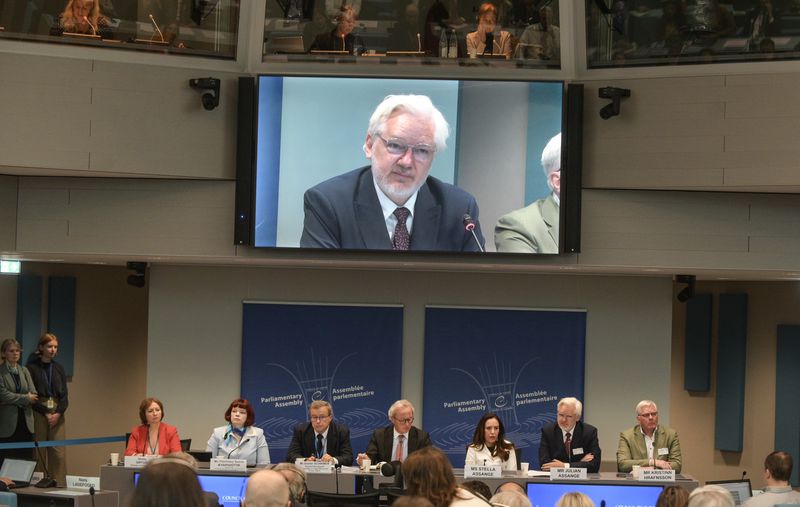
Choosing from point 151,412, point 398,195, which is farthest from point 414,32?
point 151,412

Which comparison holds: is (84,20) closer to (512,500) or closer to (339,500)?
(339,500)

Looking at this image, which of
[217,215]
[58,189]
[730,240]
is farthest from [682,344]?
[58,189]

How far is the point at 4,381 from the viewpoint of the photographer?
11312 millimetres

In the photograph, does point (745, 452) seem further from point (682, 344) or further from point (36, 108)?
point (36, 108)

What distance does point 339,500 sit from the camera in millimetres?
7012

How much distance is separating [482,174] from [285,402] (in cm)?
307

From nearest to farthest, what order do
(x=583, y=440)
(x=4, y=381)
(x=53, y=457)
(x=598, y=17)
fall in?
1. (x=583, y=440)
2. (x=598, y=17)
3. (x=4, y=381)
4. (x=53, y=457)

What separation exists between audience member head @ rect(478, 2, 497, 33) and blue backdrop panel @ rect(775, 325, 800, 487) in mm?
6080

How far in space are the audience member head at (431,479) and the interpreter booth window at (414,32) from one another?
234 inches

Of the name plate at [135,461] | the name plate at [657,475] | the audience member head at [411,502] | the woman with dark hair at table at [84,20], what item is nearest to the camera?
the audience member head at [411,502]

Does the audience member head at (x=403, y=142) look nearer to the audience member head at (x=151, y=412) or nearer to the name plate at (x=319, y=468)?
the audience member head at (x=151, y=412)

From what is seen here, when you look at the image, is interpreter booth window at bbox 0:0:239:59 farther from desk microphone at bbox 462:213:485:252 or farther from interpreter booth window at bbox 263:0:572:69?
desk microphone at bbox 462:213:485:252

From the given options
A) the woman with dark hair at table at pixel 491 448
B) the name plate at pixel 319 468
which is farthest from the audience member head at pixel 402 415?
the name plate at pixel 319 468

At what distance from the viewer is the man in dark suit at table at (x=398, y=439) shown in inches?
363
